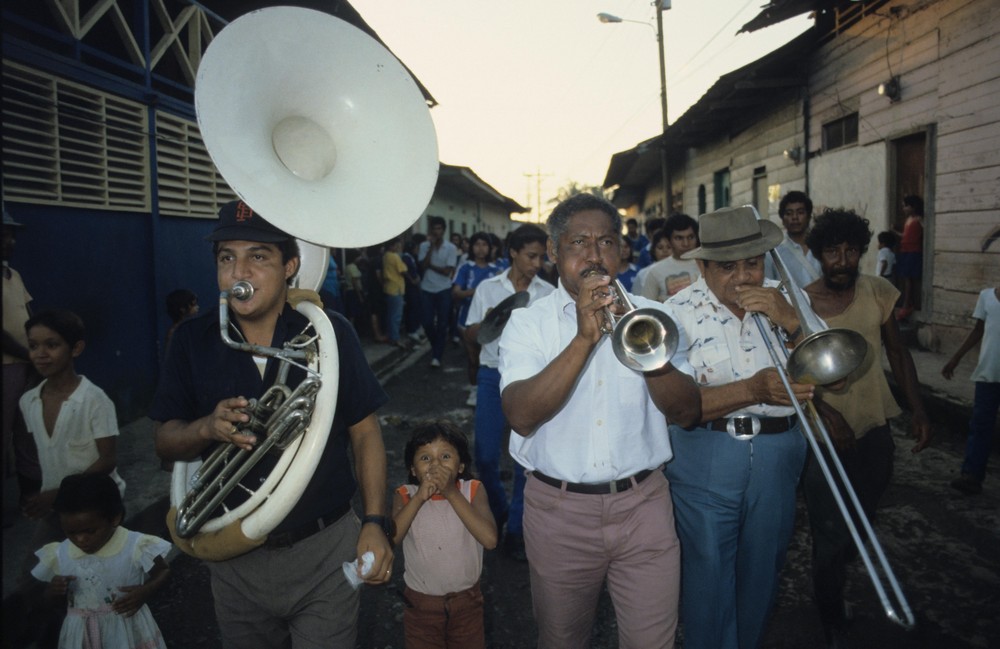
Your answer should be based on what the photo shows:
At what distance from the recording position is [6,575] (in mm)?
1045

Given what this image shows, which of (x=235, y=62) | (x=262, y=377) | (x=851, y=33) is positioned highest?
(x=851, y=33)

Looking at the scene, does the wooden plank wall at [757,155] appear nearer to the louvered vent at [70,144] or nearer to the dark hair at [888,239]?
the dark hair at [888,239]

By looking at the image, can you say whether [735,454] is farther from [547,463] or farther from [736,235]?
[736,235]

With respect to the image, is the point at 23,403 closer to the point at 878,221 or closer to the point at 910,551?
the point at 910,551

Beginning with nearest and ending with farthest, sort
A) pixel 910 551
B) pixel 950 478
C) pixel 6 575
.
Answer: pixel 6 575 < pixel 910 551 < pixel 950 478

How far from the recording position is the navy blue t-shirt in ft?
6.97

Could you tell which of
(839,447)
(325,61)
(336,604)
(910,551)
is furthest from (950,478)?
(325,61)

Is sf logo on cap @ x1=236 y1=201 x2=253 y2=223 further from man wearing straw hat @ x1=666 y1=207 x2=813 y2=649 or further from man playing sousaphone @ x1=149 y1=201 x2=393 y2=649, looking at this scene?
man wearing straw hat @ x1=666 y1=207 x2=813 y2=649

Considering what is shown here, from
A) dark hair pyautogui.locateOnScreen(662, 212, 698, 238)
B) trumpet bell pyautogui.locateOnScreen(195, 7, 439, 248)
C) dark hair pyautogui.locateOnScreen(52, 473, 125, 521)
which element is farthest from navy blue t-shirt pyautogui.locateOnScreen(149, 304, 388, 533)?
dark hair pyautogui.locateOnScreen(662, 212, 698, 238)

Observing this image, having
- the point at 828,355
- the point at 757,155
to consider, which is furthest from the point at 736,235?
the point at 757,155

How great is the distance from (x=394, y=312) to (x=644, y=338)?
985 centimetres

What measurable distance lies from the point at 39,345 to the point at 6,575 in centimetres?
218

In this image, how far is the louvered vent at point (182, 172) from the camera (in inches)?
268

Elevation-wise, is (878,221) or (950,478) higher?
(878,221)
